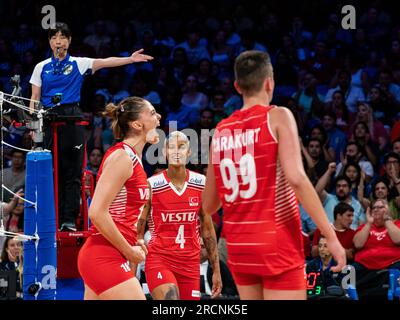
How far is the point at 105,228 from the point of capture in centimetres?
492

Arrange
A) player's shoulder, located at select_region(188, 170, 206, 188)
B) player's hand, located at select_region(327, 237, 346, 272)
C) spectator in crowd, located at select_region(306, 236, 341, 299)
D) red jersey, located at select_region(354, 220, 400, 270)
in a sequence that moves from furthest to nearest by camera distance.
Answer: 1. red jersey, located at select_region(354, 220, 400, 270)
2. spectator in crowd, located at select_region(306, 236, 341, 299)
3. player's shoulder, located at select_region(188, 170, 206, 188)
4. player's hand, located at select_region(327, 237, 346, 272)

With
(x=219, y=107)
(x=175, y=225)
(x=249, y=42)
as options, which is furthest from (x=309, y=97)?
(x=175, y=225)

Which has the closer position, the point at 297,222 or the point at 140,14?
the point at 297,222

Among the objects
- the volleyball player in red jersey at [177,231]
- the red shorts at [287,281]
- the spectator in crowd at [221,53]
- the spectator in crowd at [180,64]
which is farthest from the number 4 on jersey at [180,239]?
the spectator in crowd at [221,53]

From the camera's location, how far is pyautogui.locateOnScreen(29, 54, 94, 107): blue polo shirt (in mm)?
7766

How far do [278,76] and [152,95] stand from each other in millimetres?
1881

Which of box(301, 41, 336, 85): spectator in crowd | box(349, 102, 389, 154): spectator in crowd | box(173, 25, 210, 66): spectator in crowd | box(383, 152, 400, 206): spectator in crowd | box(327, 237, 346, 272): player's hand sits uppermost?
box(173, 25, 210, 66): spectator in crowd

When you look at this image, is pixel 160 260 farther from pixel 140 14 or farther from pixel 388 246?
pixel 140 14

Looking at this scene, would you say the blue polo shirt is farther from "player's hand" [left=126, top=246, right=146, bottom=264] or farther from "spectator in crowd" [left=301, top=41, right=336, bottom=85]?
"spectator in crowd" [left=301, top=41, right=336, bottom=85]

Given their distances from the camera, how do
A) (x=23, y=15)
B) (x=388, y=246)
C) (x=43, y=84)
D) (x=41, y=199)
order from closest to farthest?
(x=41, y=199) → (x=43, y=84) → (x=388, y=246) → (x=23, y=15)

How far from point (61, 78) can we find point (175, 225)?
1.84 metres

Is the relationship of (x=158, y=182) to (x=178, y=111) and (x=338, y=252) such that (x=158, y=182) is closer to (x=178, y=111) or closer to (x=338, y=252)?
(x=338, y=252)

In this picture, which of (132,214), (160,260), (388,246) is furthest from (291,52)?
(132,214)

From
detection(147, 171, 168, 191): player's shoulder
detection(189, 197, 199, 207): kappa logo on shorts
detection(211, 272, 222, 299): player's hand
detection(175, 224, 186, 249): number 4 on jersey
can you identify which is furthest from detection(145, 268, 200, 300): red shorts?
detection(147, 171, 168, 191): player's shoulder
